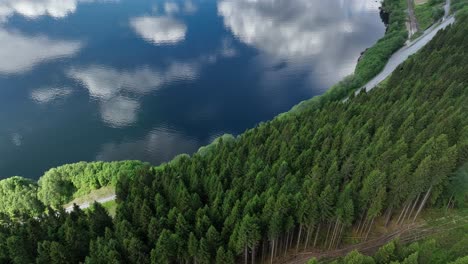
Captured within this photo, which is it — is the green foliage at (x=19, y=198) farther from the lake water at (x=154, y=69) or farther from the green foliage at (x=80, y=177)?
the lake water at (x=154, y=69)

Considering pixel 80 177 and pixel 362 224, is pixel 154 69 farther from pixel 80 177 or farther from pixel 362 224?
pixel 362 224

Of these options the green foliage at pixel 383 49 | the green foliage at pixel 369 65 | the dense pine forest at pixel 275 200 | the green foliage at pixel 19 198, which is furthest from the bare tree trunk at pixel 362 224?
the green foliage at pixel 383 49

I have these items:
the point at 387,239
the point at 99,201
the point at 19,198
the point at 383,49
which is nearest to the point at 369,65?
the point at 383,49

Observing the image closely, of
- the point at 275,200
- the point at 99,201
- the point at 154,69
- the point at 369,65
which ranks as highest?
the point at 154,69

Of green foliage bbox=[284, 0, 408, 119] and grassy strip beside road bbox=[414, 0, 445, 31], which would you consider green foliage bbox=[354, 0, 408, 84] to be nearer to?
green foliage bbox=[284, 0, 408, 119]

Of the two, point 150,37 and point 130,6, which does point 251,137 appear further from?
point 130,6

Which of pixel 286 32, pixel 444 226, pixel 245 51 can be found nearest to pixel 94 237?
pixel 444 226
